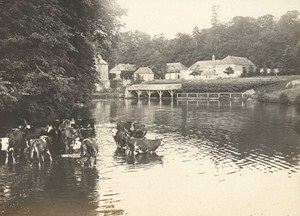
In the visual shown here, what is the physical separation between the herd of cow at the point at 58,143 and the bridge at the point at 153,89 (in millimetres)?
48703

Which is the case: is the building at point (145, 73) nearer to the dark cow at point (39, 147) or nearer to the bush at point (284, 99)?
the bush at point (284, 99)

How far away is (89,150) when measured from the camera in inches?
581

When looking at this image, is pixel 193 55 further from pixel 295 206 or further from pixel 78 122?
pixel 295 206

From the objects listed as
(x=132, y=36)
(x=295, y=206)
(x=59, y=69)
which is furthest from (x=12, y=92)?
(x=132, y=36)

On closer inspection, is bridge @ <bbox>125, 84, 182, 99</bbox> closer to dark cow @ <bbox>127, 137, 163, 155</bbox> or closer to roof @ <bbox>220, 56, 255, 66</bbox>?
roof @ <bbox>220, 56, 255, 66</bbox>

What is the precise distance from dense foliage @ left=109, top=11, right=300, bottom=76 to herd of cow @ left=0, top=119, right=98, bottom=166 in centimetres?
1198

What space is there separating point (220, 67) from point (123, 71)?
2610cm

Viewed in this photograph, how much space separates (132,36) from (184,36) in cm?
1962

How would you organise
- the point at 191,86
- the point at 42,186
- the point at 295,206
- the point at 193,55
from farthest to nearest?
the point at 193,55 → the point at 191,86 → the point at 42,186 → the point at 295,206

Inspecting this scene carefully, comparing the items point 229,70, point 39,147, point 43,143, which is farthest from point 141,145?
point 229,70

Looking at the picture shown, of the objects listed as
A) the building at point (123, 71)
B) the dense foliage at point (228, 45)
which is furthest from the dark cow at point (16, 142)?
the building at point (123, 71)

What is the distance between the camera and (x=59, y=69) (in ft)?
58.7

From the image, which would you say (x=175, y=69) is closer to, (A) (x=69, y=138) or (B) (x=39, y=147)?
(A) (x=69, y=138)

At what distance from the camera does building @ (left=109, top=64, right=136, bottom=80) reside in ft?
321
